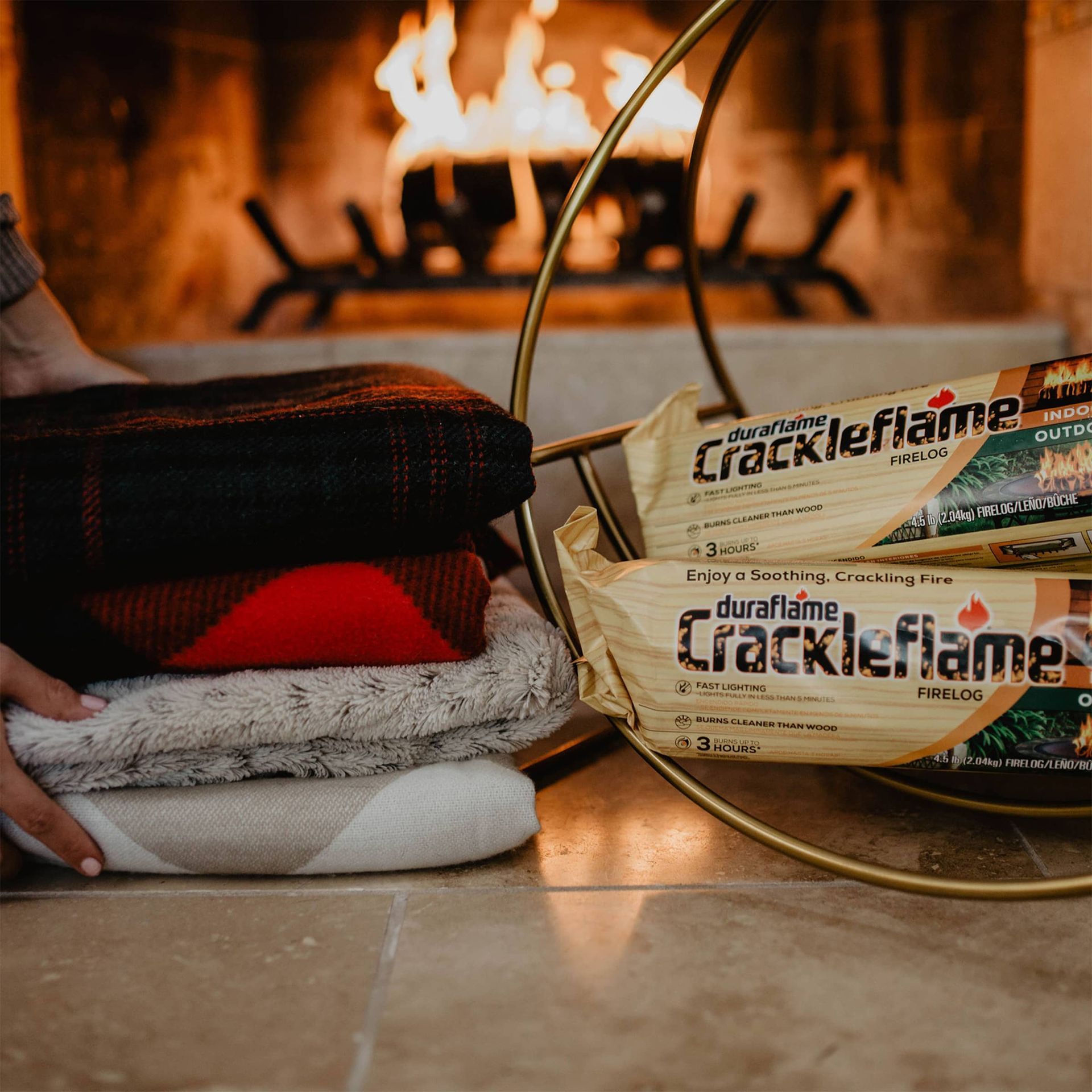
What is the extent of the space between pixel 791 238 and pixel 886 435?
1.12 meters

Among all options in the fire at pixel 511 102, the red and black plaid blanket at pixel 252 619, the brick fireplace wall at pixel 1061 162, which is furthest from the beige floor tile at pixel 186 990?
the fire at pixel 511 102

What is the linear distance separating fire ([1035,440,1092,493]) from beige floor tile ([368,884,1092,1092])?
21 centimetres

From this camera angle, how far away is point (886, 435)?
57cm

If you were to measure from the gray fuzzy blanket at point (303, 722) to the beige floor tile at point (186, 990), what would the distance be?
0.07 metres

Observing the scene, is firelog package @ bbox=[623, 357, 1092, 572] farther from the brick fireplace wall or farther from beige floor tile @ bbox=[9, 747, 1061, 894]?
the brick fireplace wall

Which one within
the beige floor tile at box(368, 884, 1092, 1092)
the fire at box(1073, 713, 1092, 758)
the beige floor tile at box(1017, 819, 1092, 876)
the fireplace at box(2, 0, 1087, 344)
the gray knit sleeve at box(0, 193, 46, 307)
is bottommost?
the beige floor tile at box(1017, 819, 1092, 876)

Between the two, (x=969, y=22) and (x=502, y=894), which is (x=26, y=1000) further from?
(x=969, y=22)

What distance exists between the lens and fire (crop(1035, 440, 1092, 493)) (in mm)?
521

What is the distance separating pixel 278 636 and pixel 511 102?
1.19m

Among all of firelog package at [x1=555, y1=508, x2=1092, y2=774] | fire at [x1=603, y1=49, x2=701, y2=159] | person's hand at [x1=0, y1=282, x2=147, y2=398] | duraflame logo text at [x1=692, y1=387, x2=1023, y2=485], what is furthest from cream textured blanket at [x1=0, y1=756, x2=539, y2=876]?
fire at [x1=603, y1=49, x2=701, y2=159]

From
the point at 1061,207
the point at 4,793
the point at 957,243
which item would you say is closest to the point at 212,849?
the point at 4,793

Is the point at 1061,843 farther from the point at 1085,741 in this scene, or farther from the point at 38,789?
the point at 38,789

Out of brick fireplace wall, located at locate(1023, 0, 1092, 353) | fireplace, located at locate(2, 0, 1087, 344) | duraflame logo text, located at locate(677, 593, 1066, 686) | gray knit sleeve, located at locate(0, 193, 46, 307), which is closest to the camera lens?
duraflame logo text, located at locate(677, 593, 1066, 686)

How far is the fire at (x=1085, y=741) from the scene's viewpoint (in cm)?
50
